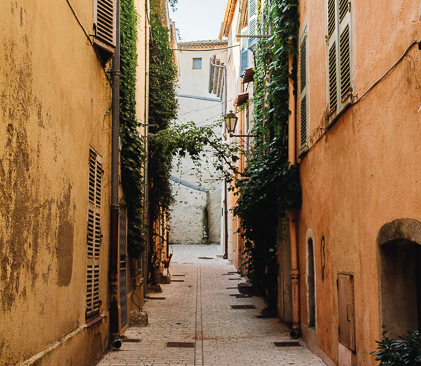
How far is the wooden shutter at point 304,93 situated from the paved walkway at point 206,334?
3283 mm

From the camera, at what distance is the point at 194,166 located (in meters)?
38.2

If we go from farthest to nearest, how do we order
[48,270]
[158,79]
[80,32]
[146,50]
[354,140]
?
[158,79] → [146,50] → [80,32] → [354,140] → [48,270]

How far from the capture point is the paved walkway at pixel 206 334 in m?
7.53

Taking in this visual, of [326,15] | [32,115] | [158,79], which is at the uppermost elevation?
[158,79]

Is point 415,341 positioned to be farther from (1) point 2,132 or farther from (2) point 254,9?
(2) point 254,9

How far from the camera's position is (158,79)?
14.9 meters

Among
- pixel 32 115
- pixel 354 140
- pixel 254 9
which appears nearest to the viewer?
pixel 32 115

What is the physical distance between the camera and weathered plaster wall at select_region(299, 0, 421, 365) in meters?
4.27

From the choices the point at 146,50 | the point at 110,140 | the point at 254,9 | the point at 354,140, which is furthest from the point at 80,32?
the point at 254,9

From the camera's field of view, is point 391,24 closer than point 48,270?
Yes

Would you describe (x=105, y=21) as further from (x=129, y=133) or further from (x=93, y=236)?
(x=93, y=236)

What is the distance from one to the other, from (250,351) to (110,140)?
12.8 ft

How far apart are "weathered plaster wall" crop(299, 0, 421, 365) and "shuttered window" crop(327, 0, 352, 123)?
0.69 ft

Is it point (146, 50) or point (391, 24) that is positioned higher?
point (146, 50)
